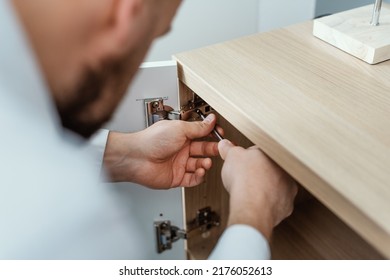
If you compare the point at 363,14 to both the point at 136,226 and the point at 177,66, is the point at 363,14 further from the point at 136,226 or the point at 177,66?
the point at 136,226

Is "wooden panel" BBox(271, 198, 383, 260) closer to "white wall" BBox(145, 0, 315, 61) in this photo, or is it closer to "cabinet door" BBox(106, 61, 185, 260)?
"cabinet door" BBox(106, 61, 185, 260)

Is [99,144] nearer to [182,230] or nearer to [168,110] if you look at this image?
[168,110]

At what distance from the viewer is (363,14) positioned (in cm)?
53

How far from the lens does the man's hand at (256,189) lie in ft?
1.25

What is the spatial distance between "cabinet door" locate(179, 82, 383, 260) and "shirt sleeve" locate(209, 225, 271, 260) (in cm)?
20

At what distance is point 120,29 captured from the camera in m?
0.36

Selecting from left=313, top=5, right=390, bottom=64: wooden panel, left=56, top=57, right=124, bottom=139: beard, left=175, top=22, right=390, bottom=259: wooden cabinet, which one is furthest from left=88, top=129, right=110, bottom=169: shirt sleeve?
left=313, top=5, right=390, bottom=64: wooden panel

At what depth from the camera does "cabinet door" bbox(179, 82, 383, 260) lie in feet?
1.80

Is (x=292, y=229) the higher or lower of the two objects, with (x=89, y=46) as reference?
lower

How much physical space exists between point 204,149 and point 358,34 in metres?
0.21

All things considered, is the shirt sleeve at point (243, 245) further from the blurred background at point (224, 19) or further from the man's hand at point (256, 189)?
Result: the blurred background at point (224, 19)

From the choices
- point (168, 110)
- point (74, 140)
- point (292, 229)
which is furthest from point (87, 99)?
point (292, 229)

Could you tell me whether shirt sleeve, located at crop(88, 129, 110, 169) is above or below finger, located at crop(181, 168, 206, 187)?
above
